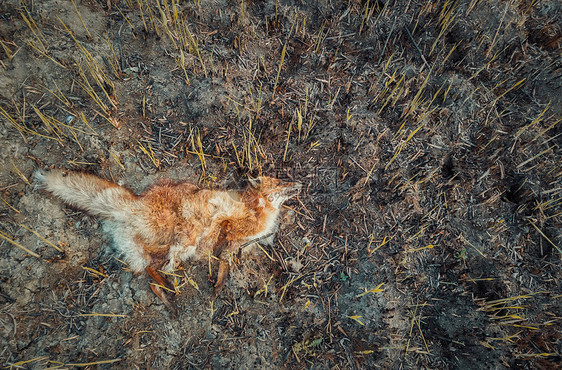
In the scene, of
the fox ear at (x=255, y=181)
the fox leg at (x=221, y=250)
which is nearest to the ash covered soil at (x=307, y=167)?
the fox leg at (x=221, y=250)

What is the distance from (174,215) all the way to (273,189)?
1.11 meters

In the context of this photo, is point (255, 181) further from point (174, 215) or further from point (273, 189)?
point (174, 215)

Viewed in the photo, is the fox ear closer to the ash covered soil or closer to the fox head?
the fox head

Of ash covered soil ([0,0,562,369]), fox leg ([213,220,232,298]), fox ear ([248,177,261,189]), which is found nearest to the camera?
ash covered soil ([0,0,562,369])

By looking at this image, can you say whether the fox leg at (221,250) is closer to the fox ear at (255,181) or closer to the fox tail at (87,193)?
the fox ear at (255,181)

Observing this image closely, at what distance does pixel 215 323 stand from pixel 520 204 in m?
3.64

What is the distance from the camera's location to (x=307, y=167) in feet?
10.1

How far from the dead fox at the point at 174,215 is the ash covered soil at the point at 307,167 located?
5.4 inches

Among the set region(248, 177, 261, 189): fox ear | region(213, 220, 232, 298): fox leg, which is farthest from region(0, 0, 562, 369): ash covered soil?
region(248, 177, 261, 189): fox ear

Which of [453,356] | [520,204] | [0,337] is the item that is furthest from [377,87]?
[0,337]

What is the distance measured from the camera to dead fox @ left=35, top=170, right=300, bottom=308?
8.61ft

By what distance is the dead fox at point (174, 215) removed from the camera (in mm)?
2623

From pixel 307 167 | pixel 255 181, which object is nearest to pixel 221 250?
pixel 255 181

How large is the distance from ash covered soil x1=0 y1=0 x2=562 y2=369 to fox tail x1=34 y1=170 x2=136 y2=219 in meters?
0.13
